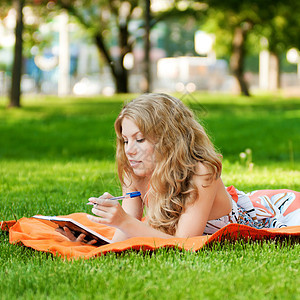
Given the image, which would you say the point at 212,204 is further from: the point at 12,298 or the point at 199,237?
the point at 12,298

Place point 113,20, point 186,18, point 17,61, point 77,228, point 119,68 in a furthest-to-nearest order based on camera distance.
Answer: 1. point 113,20
2. point 119,68
3. point 186,18
4. point 17,61
5. point 77,228

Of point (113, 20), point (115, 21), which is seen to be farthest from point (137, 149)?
point (113, 20)

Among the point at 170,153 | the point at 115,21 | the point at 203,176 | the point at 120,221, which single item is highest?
the point at 115,21

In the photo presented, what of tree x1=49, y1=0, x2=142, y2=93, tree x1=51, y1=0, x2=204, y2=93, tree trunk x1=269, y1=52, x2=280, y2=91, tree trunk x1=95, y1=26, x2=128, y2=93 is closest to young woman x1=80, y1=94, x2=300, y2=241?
tree x1=51, y1=0, x2=204, y2=93

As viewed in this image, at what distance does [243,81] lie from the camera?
25.8 metres

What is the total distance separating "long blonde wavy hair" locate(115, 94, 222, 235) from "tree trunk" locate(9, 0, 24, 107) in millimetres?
10781

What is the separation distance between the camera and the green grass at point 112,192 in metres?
2.54

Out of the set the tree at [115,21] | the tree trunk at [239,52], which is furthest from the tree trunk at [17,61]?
the tree trunk at [239,52]

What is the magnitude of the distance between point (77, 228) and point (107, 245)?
0.96 feet

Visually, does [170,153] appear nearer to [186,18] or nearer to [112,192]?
[112,192]

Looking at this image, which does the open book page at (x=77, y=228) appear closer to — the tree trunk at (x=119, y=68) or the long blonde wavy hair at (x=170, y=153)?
the long blonde wavy hair at (x=170, y=153)

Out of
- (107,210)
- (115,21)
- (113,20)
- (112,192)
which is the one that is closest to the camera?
(107,210)

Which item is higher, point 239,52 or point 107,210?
point 239,52

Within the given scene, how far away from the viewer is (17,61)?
1383 cm
